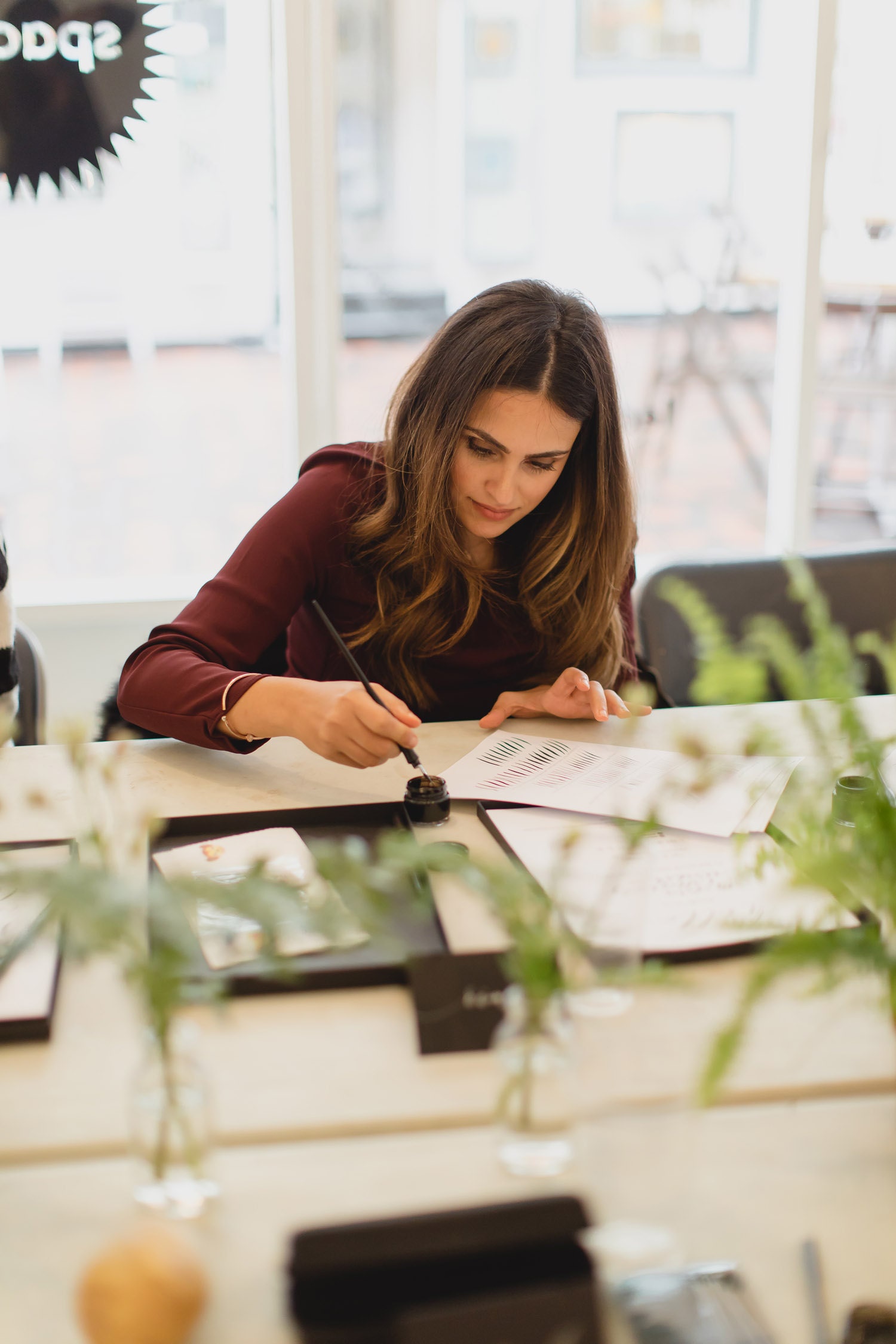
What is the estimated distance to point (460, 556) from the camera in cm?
168

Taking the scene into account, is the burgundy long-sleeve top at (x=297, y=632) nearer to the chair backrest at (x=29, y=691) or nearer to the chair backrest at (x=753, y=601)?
the chair backrest at (x=753, y=601)

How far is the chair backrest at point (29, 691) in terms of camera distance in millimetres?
1729

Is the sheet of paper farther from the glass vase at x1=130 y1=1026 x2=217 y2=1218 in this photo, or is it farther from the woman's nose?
the glass vase at x1=130 y1=1026 x2=217 y2=1218

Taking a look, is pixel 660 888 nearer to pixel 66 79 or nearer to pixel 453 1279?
pixel 453 1279

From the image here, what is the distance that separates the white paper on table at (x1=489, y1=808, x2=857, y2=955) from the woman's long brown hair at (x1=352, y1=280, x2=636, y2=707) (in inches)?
19.6

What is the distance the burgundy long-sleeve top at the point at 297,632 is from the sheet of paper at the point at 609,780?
0.87 ft

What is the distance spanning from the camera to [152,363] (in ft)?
9.37

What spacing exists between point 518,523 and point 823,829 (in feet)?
3.82

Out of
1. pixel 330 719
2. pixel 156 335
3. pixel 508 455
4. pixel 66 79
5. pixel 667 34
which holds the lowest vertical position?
pixel 330 719

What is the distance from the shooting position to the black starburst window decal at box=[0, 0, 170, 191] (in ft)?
8.25

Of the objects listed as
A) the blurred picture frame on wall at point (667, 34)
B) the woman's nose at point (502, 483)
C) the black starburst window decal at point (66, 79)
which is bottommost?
the woman's nose at point (502, 483)

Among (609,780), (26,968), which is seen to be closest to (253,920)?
(26,968)

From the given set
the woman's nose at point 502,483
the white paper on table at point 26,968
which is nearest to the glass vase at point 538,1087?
the white paper on table at point 26,968

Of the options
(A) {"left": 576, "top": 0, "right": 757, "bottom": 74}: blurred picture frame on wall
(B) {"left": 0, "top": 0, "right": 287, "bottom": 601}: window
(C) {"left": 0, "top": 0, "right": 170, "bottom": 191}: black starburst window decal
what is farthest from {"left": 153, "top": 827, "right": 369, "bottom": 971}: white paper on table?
(A) {"left": 576, "top": 0, "right": 757, "bottom": 74}: blurred picture frame on wall
